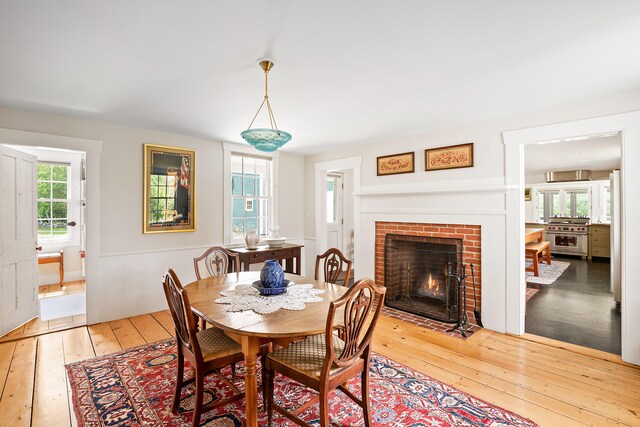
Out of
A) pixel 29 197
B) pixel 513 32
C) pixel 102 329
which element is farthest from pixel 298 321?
pixel 29 197

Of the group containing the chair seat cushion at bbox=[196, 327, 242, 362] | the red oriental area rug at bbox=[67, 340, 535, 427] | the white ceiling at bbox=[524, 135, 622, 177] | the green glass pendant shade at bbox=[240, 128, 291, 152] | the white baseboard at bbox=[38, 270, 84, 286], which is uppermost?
the white ceiling at bbox=[524, 135, 622, 177]

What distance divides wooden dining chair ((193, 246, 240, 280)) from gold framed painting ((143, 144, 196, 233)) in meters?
0.65

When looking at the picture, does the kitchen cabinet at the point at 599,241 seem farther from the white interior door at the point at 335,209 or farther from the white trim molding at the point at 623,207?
the white trim molding at the point at 623,207

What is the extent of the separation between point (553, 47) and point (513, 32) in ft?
1.27

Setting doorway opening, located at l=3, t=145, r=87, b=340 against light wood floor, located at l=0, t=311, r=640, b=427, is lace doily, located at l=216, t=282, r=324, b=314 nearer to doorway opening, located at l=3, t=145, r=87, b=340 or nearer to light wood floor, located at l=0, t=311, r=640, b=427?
light wood floor, located at l=0, t=311, r=640, b=427

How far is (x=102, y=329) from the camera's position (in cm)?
344

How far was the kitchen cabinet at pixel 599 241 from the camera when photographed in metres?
7.71

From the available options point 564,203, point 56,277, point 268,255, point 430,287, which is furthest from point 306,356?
point 564,203

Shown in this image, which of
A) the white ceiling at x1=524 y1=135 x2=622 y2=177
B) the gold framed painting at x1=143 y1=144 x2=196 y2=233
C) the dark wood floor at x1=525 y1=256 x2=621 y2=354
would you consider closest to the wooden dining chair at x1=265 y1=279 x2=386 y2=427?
the dark wood floor at x1=525 y1=256 x2=621 y2=354

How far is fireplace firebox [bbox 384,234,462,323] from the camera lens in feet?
12.3

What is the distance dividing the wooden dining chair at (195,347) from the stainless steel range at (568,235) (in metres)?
9.41

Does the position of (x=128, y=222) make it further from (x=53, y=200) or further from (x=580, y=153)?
(x=580, y=153)

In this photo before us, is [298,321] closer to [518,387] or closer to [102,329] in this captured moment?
[518,387]

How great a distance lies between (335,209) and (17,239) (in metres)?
4.87
